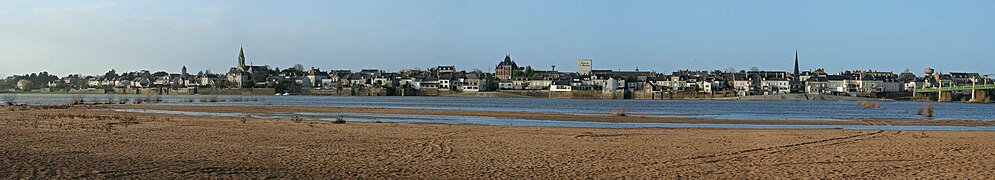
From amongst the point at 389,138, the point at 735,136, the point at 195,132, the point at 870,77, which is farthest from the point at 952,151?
the point at 870,77

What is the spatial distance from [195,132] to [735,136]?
45.6 feet

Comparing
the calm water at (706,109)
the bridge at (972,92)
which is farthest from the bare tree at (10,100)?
the bridge at (972,92)

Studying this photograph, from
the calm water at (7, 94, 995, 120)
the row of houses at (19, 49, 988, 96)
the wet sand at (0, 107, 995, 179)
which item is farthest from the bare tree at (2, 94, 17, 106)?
the row of houses at (19, 49, 988, 96)

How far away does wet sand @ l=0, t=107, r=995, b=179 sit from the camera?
43.8 feet

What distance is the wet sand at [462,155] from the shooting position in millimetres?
13336

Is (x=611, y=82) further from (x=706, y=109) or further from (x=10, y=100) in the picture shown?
(x=10, y=100)

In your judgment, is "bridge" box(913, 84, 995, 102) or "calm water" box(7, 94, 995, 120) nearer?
"calm water" box(7, 94, 995, 120)

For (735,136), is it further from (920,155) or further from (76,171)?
(76,171)

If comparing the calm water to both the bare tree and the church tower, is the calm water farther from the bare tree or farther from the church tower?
the church tower

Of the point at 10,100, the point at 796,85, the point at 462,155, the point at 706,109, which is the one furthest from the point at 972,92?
→ the point at 462,155

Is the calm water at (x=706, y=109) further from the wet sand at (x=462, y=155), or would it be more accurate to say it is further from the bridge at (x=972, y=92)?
the bridge at (x=972, y=92)

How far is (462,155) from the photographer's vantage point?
16.5 metres

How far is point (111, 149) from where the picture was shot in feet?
53.0

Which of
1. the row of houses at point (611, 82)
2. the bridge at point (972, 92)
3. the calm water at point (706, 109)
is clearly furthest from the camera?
the row of houses at point (611, 82)
